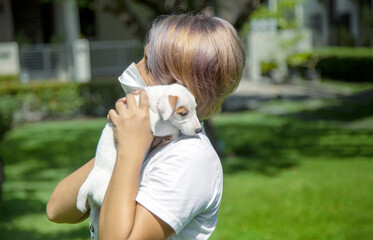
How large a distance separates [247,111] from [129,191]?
13404 millimetres

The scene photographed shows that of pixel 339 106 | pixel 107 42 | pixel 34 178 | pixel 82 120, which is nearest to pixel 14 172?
pixel 34 178

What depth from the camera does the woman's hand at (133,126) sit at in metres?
1.62

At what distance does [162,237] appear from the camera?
5.17ft

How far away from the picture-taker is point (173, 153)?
1617 mm

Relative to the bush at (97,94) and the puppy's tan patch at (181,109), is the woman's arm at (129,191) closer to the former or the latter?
the puppy's tan patch at (181,109)

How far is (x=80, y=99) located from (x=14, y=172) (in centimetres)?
603

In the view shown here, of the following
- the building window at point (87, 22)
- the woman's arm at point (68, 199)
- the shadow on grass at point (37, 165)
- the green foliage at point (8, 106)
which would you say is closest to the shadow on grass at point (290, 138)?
the shadow on grass at point (37, 165)

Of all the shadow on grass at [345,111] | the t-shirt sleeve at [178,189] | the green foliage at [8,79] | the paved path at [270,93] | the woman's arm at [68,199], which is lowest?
the paved path at [270,93]

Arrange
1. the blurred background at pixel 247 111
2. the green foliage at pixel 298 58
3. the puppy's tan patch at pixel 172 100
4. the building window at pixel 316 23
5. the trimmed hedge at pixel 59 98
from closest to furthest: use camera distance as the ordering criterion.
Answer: the puppy's tan patch at pixel 172 100
the blurred background at pixel 247 111
the trimmed hedge at pixel 59 98
the green foliage at pixel 298 58
the building window at pixel 316 23

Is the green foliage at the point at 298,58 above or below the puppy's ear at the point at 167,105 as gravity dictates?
below

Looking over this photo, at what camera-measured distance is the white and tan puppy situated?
1.67m

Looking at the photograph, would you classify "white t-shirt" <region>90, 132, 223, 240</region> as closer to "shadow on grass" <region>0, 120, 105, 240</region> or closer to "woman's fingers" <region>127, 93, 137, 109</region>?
"woman's fingers" <region>127, 93, 137, 109</region>

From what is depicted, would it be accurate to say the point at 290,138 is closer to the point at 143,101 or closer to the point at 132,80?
the point at 132,80

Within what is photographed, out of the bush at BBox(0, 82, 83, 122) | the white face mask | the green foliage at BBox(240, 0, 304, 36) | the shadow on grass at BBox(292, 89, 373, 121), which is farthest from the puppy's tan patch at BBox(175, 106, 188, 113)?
the green foliage at BBox(240, 0, 304, 36)
